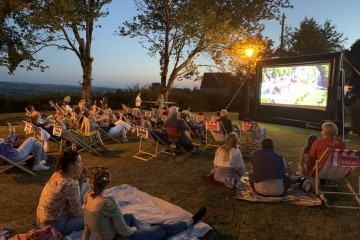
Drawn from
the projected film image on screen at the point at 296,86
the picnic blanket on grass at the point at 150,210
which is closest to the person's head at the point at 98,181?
the picnic blanket on grass at the point at 150,210

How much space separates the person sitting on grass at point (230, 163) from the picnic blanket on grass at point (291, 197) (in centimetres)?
38

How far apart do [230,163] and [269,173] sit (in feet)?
3.21

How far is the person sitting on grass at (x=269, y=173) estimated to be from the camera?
5.32m

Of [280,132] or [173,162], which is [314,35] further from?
[173,162]

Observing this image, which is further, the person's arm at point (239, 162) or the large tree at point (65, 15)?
the large tree at point (65, 15)

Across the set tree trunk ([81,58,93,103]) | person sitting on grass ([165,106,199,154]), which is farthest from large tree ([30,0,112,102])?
person sitting on grass ([165,106,199,154])

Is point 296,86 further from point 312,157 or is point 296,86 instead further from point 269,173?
point 269,173

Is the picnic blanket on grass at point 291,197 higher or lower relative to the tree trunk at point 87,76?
lower

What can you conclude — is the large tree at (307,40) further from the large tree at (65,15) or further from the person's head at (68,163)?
the person's head at (68,163)

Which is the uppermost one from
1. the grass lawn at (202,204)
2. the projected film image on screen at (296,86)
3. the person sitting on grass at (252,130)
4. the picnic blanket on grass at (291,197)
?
the projected film image on screen at (296,86)

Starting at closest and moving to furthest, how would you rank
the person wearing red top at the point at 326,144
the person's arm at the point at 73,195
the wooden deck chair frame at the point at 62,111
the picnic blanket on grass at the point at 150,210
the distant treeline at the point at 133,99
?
the person's arm at the point at 73,195 < the picnic blanket on grass at the point at 150,210 < the person wearing red top at the point at 326,144 < the wooden deck chair frame at the point at 62,111 < the distant treeline at the point at 133,99

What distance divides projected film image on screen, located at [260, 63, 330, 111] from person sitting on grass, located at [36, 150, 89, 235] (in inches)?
527

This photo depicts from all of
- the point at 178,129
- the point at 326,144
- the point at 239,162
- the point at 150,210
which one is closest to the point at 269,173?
the point at 239,162

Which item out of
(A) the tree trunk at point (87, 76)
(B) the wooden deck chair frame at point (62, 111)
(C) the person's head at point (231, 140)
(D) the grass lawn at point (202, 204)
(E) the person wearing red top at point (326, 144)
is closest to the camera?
(D) the grass lawn at point (202, 204)
